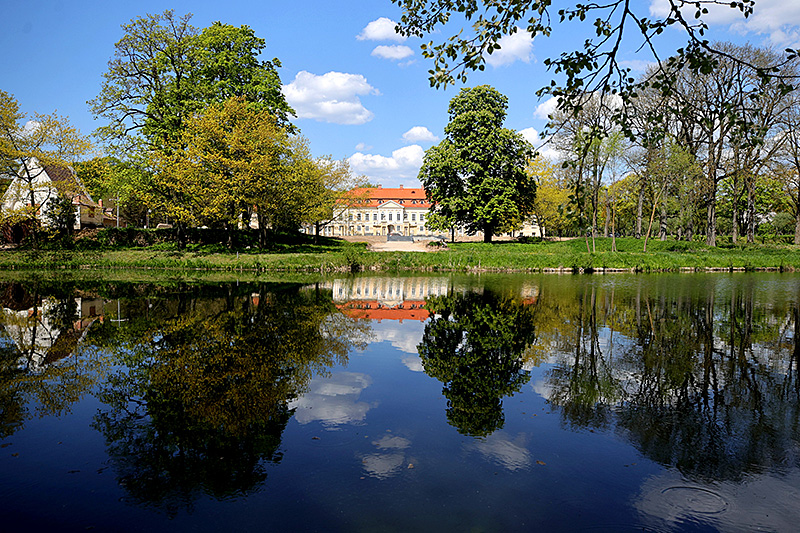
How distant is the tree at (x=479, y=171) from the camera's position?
44.6 m

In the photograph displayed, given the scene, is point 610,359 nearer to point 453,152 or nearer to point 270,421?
point 270,421

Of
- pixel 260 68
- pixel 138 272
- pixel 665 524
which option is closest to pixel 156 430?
pixel 665 524

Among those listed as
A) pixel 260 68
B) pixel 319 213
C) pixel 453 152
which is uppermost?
pixel 260 68

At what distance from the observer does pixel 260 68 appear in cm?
3731

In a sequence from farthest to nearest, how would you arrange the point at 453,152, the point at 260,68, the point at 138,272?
the point at 453,152 < the point at 260,68 < the point at 138,272

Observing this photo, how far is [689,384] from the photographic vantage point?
7105 mm

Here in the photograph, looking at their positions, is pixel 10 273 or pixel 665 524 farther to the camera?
pixel 10 273

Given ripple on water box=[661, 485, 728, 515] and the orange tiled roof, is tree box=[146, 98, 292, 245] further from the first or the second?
ripple on water box=[661, 485, 728, 515]

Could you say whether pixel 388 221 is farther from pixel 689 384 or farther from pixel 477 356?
pixel 689 384

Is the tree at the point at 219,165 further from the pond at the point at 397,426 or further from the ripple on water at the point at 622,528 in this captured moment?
the ripple on water at the point at 622,528

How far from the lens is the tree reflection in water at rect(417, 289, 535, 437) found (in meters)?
6.12

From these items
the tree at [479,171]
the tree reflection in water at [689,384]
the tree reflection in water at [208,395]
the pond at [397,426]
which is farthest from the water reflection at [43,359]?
the tree at [479,171]

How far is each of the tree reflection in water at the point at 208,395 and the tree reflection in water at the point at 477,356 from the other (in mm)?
1784

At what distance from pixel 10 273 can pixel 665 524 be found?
104ft
